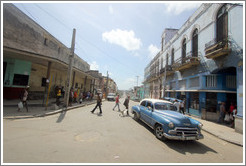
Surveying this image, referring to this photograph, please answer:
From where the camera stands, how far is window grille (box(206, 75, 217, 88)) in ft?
34.0

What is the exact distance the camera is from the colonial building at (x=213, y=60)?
26.6 ft

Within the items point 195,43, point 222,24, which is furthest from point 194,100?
point 222,24

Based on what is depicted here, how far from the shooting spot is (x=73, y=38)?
11523 millimetres

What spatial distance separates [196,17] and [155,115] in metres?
13.1

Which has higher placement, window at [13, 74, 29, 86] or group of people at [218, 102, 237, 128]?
window at [13, 74, 29, 86]

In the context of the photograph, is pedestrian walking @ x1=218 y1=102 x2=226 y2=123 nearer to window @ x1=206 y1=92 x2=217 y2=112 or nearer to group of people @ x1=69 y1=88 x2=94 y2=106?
window @ x1=206 y1=92 x2=217 y2=112

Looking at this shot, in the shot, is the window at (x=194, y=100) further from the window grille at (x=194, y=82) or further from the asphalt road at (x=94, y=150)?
the asphalt road at (x=94, y=150)

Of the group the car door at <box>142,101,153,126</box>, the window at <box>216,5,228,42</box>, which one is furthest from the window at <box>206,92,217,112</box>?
the car door at <box>142,101,153,126</box>

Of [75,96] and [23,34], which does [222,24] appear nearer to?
[75,96]

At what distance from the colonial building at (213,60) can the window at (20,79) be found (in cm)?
1716

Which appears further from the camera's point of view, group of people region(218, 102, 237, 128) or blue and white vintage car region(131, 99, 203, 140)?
group of people region(218, 102, 237, 128)

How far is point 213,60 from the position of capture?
33.3 feet

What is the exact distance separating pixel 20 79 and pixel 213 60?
1849 cm

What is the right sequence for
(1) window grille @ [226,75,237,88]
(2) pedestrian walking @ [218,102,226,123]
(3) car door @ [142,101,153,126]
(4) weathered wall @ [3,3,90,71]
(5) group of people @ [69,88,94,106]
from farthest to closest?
(5) group of people @ [69,88,94,106], (4) weathered wall @ [3,3,90,71], (1) window grille @ [226,75,237,88], (2) pedestrian walking @ [218,102,226,123], (3) car door @ [142,101,153,126]
